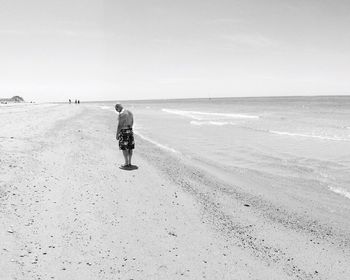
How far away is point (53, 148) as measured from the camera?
512 inches

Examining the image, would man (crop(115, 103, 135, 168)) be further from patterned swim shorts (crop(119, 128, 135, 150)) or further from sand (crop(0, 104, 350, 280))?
sand (crop(0, 104, 350, 280))

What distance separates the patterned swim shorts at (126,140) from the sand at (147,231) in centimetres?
133

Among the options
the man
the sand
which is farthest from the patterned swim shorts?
the sand

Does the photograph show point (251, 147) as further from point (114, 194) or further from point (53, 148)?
point (114, 194)

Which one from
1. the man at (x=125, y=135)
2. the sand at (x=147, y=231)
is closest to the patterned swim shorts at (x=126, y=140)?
the man at (x=125, y=135)

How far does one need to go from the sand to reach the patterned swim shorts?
1.33m

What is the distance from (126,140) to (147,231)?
18.1 feet

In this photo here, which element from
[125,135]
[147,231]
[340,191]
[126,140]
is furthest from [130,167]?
[340,191]

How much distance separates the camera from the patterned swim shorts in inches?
441

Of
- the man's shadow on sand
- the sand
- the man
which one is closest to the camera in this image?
the sand

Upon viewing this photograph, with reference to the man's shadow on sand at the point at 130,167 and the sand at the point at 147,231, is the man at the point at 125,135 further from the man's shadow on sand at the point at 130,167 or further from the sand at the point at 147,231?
the sand at the point at 147,231

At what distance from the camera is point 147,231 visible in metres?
6.05

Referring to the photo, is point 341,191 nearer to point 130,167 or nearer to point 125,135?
point 130,167

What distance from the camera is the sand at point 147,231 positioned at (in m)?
4.83
